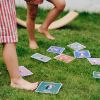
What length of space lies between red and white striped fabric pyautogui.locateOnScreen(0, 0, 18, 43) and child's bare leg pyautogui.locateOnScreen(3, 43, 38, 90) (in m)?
0.10

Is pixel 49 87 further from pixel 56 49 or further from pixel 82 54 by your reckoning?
pixel 56 49

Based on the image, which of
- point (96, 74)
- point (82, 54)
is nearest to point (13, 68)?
point (96, 74)

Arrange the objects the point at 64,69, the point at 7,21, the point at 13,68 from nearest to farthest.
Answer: the point at 7,21 → the point at 13,68 → the point at 64,69

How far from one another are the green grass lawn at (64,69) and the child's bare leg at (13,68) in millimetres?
72

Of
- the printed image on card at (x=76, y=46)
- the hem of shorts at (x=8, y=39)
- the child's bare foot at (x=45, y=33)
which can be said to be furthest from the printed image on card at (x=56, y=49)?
the hem of shorts at (x=8, y=39)

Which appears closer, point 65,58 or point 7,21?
point 7,21

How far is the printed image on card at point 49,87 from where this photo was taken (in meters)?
3.48

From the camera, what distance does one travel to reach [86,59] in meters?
4.45

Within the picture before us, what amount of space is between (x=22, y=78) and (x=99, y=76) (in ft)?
2.64

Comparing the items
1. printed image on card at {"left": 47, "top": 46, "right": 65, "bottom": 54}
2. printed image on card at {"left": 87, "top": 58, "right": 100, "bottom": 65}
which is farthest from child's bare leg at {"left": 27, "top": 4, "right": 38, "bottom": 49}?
printed image on card at {"left": 87, "top": 58, "right": 100, "bottom": 65}

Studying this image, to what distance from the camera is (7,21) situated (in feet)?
11.0

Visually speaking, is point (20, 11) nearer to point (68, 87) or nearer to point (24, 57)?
point (24, 57)

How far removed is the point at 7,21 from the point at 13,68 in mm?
438

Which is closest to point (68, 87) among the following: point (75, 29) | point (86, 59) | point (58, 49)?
point (86, 59)
